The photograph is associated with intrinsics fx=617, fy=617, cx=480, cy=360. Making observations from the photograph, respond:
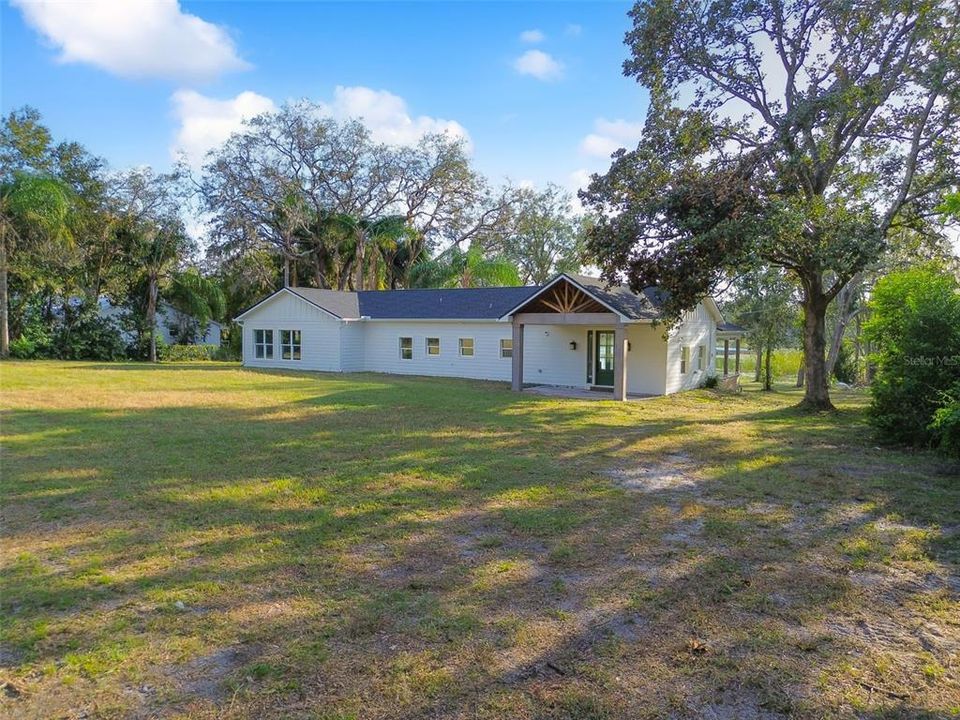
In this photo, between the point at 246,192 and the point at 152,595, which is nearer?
the point at 152,595

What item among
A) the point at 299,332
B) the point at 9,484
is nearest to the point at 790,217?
the point at 9,484

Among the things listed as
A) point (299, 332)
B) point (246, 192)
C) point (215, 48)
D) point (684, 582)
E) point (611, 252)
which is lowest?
point (684, 582)

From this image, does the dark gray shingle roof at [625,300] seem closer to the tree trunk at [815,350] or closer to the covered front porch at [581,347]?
the covered front porch at [581,347]

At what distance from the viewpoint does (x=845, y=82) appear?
12984mm

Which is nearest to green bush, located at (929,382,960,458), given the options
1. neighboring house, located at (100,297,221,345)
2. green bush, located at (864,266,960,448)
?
green bush, located at (864,266,960,448)

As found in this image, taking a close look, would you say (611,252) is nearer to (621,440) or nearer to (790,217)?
(790,217)

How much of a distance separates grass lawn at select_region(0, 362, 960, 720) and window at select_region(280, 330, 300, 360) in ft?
57.0

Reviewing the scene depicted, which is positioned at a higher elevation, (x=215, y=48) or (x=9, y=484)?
(x=215, y=48)

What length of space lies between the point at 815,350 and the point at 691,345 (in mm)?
5918

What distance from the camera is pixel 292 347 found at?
2686 cm

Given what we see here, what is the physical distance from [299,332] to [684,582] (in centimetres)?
2413

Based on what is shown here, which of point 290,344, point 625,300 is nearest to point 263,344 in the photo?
point 290,344

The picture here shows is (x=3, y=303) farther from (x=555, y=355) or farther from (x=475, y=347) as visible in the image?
(x=555, y=355)

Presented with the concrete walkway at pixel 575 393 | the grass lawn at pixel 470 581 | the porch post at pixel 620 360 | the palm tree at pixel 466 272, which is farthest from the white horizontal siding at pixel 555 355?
the grass lawn at pixel 470 581
